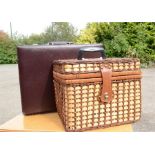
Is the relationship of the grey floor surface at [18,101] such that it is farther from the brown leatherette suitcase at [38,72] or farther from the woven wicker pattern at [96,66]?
the woven wicker pattern at [96,66]

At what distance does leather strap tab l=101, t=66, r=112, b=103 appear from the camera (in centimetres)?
101

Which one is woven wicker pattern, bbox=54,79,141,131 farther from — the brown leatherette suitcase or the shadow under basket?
the brown leatherette suitcase

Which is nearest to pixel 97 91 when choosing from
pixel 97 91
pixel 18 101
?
pixel 97 91

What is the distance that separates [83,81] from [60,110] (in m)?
0.19

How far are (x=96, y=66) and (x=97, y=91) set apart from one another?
0.08 m

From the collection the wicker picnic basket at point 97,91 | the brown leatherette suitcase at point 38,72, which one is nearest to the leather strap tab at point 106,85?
the wicker picnic basket at point 97,91

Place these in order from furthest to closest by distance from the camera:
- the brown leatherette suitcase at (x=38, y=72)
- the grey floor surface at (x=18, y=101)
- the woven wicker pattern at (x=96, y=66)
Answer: the grey floor surface at (x=18, y=101) → the brown leatherette suitcase at (x=38, y=72) → the woven wicker pattern at (x=96, y=66)

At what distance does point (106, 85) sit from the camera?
102cm

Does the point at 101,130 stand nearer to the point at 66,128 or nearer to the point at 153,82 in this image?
the point at 66,128

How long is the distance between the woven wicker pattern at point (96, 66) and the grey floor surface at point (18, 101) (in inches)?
98.1

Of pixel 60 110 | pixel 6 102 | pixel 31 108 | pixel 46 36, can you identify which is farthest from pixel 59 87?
pixel 46 36

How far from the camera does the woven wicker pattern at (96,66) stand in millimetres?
982

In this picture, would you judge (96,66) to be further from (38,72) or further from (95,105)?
(38,72)

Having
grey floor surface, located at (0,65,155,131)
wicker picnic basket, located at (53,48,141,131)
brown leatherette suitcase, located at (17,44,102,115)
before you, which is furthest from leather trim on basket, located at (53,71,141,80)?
grey floor surface, located at (0,65,155,131)
